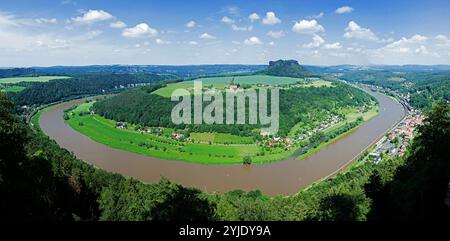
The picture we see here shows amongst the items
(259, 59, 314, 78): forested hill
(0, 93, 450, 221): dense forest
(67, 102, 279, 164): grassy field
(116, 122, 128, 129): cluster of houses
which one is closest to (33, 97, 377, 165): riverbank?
(67, 102, 279, 164): grassy field

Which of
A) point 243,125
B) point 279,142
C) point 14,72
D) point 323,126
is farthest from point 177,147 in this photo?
point 14,72

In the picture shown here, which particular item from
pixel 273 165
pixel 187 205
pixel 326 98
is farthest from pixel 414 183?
pixel 326 98

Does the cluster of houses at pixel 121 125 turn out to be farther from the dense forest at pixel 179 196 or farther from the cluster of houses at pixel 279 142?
the dense forest at pixel 179 196

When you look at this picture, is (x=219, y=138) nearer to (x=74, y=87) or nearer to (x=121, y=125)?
(x=121, y=125)

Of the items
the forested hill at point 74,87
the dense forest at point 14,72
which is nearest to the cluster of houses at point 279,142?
the forested hill at point 74,87
